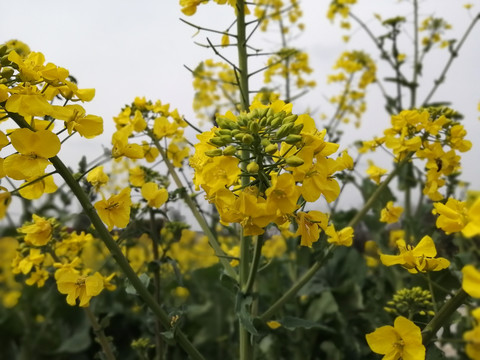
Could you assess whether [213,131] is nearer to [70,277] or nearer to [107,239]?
[107,239]

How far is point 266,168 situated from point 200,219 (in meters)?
0.82

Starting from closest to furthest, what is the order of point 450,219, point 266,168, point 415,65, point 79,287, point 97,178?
point 450,219
point 266,168
point 79,287
point 97,178
point 415,65

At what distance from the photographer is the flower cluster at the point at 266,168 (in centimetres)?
101

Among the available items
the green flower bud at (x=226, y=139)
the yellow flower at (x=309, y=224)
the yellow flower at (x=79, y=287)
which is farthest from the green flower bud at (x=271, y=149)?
the yellow flower at (x=79, y=287)

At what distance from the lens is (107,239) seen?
3.96 ft

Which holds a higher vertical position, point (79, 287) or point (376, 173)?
point (376, 173)

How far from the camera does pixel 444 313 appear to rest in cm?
102

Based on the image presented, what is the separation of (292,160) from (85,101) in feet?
1.92

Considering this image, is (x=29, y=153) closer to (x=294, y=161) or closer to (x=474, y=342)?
(x=294, y=161)

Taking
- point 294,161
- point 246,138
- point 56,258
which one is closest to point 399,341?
point 294,161

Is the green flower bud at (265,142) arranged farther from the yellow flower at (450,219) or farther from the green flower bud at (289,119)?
the yellow flower at (450,219)

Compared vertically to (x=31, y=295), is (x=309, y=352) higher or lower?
lower

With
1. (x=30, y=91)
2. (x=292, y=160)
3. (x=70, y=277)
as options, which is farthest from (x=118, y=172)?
(x=292, y=160)

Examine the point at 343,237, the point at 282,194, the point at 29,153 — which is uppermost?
the point at 29,153
